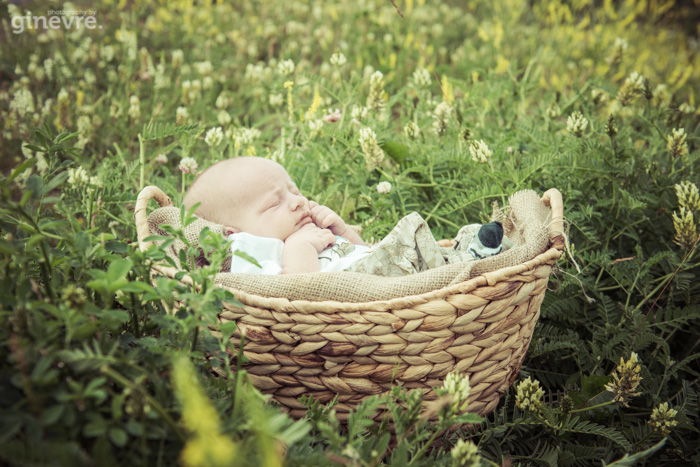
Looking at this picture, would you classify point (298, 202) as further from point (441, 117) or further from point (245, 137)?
point (441, 117)

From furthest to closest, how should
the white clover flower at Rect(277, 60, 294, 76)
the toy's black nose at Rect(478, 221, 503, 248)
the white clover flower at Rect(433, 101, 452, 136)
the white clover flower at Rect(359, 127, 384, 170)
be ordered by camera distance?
the white clover flower at Rect(277, 60, 294, 76) < the white clover flower at Rect(433, 101, 452, 136) < the white clover flower at Rect(359, 127, 384, 170) < the toy's black nose at Rect(478, 221, 503, 248)

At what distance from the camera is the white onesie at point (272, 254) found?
5.06ft

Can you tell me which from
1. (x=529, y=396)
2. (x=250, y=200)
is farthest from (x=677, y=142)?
(x=250, y=200)

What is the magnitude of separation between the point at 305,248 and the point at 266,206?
0.21 metres

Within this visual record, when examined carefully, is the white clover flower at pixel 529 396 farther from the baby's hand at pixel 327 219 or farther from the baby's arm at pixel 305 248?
the baby's hand at pixel 327 219

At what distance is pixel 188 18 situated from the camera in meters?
4.05

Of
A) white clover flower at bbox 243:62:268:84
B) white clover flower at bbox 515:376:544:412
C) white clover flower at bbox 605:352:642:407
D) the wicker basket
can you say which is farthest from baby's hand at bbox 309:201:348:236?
white clover flower at bbox 243:62:268:84

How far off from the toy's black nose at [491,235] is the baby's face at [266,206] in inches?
23.3

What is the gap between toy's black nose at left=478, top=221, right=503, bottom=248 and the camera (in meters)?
1.40

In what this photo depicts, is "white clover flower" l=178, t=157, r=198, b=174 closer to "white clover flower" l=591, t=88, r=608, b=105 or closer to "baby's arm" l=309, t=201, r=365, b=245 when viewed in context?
"baby's arm" l=309, t=201, r=365, b=245

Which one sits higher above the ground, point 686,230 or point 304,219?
point 686,230

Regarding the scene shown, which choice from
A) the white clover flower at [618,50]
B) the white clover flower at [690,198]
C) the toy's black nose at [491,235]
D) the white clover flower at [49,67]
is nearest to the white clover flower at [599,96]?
the white clover flower at [618,50]

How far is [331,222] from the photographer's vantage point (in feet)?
5.77

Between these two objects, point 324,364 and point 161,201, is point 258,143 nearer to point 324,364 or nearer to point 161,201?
point 161,201
